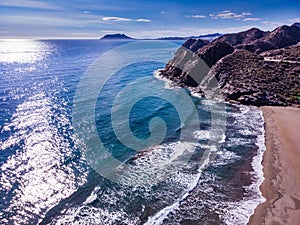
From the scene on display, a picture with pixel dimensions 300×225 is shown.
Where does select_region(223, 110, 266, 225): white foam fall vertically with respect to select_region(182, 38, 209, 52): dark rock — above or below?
below

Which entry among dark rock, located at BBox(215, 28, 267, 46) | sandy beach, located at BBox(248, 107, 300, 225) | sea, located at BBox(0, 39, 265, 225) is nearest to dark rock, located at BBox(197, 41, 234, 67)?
sea, located at BBox(0, 39, 265, 225)

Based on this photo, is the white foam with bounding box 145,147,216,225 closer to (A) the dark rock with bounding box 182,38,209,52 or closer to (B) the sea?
(B) the sea

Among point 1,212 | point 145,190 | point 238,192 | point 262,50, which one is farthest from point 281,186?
point 262,50

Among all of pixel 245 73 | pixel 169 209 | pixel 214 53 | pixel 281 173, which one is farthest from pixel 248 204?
pixel 214 53

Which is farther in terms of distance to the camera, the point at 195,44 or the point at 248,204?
the point at 195,44

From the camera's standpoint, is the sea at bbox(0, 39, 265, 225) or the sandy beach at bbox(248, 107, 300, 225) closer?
the sandy beach at bbox(248, 107, 300, 225)

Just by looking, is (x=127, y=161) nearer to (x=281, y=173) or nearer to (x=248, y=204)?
(x=248, y=204)

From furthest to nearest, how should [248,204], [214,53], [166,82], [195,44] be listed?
[195,44] < [166,82] < [214,53] < [248,204]

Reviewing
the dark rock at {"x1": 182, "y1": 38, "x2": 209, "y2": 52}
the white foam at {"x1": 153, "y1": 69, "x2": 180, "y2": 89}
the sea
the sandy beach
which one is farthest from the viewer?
the dark rock at {"x1": 182, "y1": 38, "x2": 209, "y2": 52}
